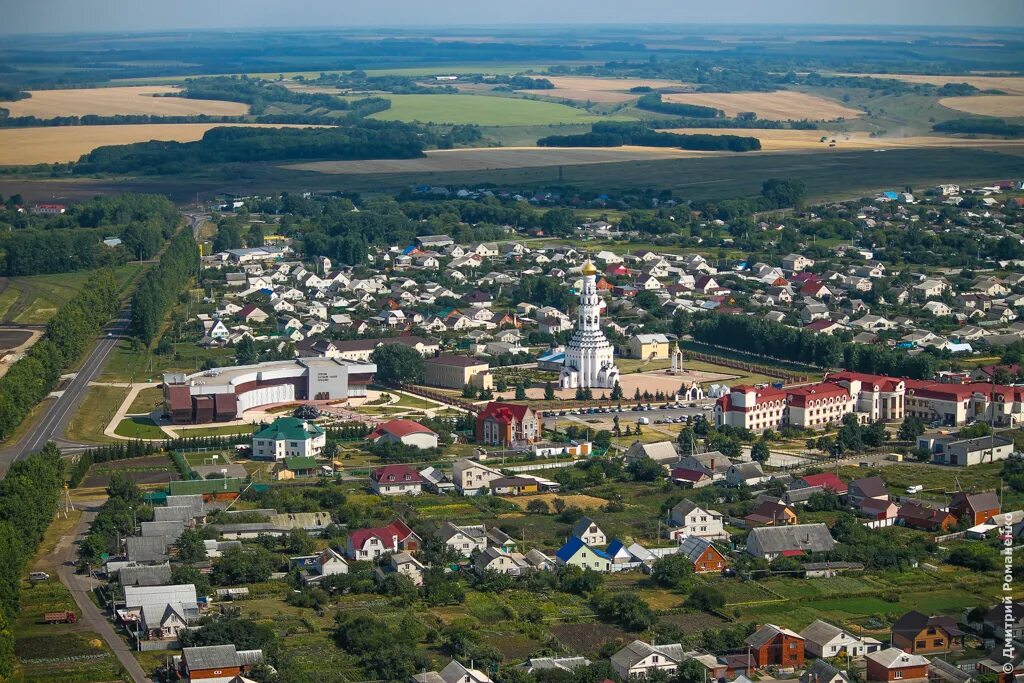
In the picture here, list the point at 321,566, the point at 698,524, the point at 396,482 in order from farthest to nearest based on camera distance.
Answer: the point at 396,482 < the point at 698,524 < the point at 321,566

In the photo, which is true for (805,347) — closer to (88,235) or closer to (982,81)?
(88,235)

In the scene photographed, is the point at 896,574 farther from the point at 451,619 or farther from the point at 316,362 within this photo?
the point at 316,362

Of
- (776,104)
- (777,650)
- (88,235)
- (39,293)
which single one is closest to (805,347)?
(777,650)

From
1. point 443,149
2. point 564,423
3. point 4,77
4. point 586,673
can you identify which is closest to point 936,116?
point 443,149

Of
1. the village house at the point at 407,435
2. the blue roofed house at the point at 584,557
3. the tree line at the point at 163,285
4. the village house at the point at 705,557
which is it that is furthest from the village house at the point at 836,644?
the tree line at the point at 163,285

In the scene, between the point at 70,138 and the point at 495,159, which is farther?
the point at 70,138

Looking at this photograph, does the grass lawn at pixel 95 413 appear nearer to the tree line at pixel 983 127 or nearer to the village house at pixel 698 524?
the village house at pixel 698 524

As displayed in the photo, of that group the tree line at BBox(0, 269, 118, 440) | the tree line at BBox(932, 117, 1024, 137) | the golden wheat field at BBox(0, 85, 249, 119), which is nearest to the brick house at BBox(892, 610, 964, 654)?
the tree line at BBox(0, 269, 118, 440)
